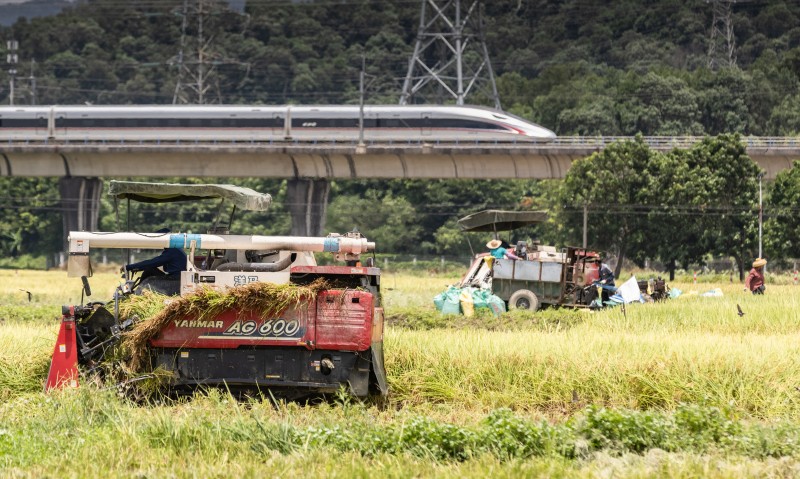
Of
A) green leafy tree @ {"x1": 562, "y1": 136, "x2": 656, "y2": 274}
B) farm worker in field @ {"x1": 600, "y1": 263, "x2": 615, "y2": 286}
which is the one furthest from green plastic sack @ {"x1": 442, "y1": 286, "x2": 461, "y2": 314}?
green leafy tree @ {"x1": 562, "y1": 136, "x2": 656, "y2": 274}

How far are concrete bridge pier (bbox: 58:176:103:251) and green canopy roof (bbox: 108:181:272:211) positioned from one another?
55938mm

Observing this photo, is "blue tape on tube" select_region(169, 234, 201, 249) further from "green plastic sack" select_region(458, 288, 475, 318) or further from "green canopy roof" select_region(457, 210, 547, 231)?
"green canopy roof" select_region(457, 210, 547, 231)

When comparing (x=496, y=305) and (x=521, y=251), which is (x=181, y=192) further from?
(x=521, y=251)

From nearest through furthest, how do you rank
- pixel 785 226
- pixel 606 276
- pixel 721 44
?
1. pixel 606 276
2. pixel 785 226
3. pixel 721 44

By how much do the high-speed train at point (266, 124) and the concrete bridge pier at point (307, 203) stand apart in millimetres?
2563

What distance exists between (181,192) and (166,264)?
102 cm

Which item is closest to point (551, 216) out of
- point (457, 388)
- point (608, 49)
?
point (457, 388)

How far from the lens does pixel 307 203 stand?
68.5 meters

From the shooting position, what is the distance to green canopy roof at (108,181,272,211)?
584 inches

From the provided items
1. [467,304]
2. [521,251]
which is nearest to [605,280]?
[521,251]

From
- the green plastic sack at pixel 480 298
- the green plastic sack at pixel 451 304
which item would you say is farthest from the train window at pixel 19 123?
the green plastic sack at pixel 451 304

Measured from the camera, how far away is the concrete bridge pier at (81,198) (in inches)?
→ 2763

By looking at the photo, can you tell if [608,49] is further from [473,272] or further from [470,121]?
[473,272]

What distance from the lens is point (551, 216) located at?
2643 inches
